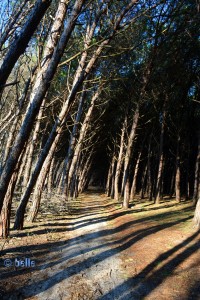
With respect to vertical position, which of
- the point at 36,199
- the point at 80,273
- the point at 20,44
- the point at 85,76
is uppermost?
the point at 85,76

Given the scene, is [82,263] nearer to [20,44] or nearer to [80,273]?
[80,273]

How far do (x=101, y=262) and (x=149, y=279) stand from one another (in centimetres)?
149

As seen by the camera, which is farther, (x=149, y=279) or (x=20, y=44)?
(x=149, y=279)

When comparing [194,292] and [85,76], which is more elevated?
[85,76]

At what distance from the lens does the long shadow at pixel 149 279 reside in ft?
19.3

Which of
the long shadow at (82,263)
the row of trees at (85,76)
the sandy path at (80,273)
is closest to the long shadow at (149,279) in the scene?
the sandy path at (80,273)

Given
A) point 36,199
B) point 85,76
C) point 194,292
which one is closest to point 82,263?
point 194,292

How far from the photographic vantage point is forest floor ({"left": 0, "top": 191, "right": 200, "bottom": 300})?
5854 millimetres

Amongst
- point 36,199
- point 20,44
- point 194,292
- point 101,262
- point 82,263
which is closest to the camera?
point 20,44

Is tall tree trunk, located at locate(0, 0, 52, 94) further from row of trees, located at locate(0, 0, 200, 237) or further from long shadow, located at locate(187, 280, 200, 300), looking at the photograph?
long shadow, located at locate(187, 280, 200, 300)

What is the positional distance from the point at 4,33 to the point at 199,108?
19.1 m

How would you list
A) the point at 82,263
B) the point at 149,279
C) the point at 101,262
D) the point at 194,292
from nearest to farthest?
the point at 194,292, the point at 149,279, the point at 82,263, the point at 101,262

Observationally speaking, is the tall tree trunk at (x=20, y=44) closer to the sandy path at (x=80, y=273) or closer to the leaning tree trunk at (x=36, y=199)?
the sandy path at (x=80, y=273)

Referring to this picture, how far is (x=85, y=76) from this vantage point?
10.7 meters
